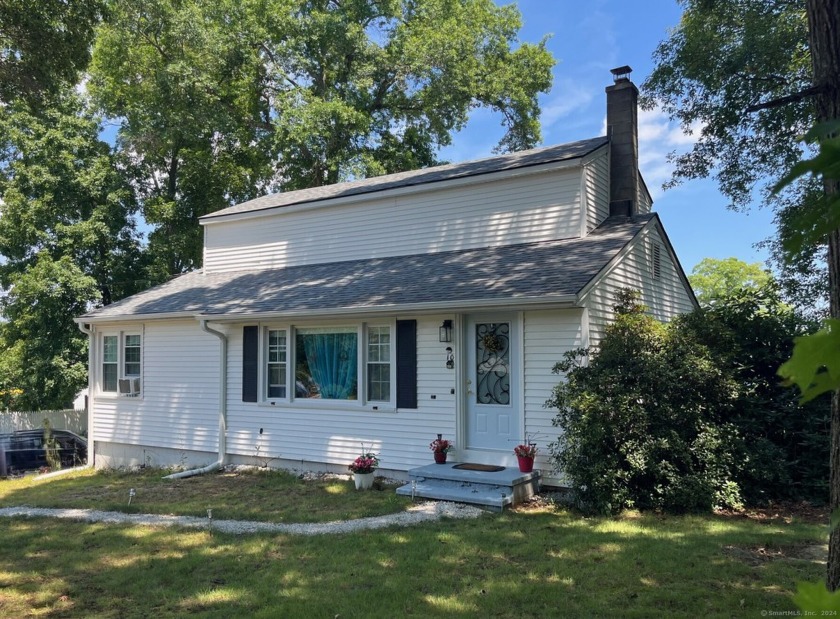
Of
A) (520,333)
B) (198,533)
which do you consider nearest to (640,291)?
(520,333)

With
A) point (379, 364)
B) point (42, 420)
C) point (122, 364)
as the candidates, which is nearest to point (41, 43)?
point (379, 364)

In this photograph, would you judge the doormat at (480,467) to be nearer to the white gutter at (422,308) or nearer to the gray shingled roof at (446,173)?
the white gutter at (422,308)

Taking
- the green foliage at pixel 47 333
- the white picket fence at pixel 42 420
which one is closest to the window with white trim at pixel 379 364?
the white picket fence at pixel 42 420

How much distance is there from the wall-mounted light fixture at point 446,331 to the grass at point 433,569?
299 centimetres

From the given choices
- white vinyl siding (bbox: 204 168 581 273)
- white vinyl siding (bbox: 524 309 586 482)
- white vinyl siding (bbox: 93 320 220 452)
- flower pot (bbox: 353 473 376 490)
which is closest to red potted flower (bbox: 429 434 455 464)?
flower pot (bbox: 353 473 376 490)

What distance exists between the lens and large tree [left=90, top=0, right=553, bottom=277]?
72.2 ft

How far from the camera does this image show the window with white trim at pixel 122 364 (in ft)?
44.2

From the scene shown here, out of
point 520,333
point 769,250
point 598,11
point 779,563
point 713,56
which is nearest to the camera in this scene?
point 779,563

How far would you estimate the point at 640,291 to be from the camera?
413 inches

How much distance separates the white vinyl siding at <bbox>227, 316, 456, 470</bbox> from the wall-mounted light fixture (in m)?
0.13

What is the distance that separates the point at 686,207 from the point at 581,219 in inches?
997

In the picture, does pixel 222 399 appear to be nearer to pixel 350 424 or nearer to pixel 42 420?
pixel 350 424

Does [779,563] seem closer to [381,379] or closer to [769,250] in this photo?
[381,379]

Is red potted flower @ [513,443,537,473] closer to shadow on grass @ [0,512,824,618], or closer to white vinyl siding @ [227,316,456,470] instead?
shadow on grass @ [0,512,824,618]
